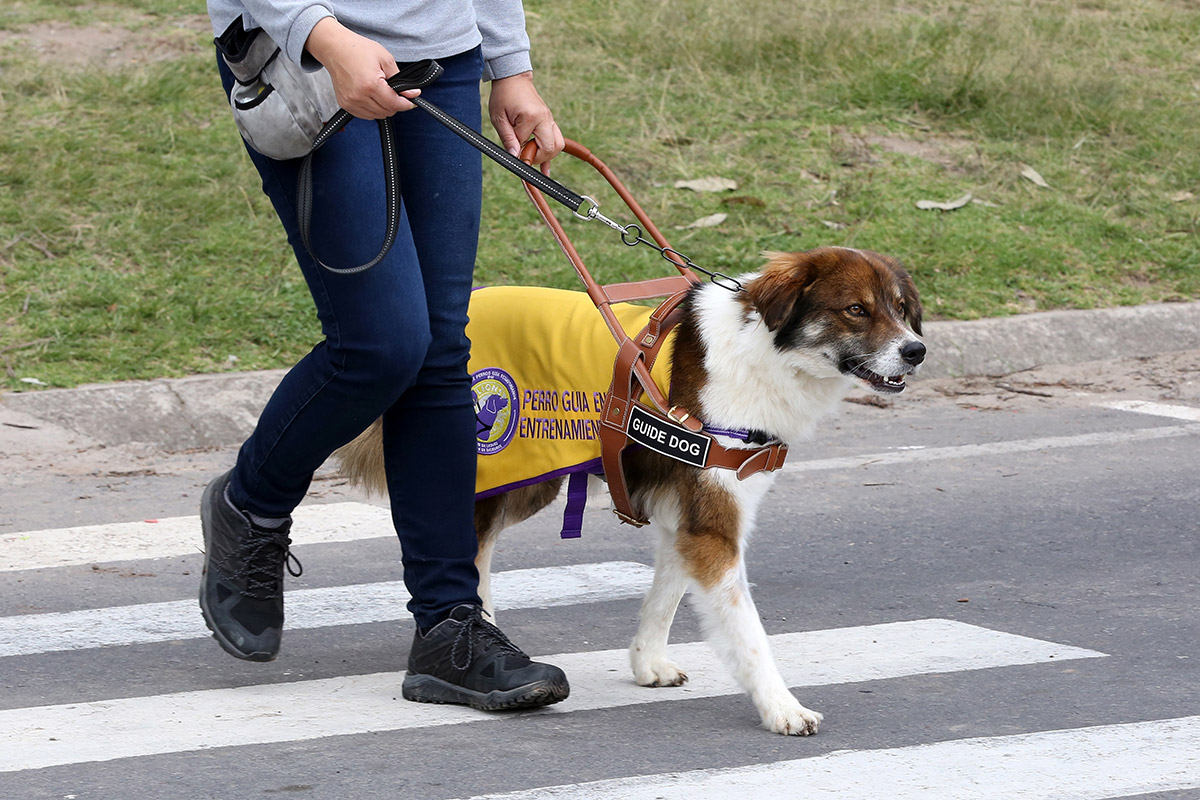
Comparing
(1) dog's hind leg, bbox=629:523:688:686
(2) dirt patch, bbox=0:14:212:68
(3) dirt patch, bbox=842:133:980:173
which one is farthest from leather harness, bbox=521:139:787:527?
(2) dirt patch, bbox=0:14:212:68

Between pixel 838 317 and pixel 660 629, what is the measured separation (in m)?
0.83

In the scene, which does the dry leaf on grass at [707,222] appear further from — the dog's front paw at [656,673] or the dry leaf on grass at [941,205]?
the dog's front paw at [656,673]

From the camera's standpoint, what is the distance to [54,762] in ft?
9.54

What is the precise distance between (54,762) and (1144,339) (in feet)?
19.9

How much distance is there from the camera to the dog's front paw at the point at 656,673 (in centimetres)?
354

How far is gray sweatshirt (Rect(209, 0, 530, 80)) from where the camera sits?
2857mm

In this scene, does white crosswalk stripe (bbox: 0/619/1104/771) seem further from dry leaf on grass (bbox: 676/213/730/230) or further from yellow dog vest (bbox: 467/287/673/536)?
dry leaf on grass (bbox: 676/213/730/230)

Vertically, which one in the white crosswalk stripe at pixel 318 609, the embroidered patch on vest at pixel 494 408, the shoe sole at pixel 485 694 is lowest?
the white crosswalk stripe at pixel 318 609

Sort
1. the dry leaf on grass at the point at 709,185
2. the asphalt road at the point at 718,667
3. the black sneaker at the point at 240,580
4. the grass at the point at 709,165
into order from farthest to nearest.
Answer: the dry leaf on grass at the point at 709,185 → the grass at the point at 709,165 → the black sneaker at the point at 240,580 → the asphalt road at the point at 718,667

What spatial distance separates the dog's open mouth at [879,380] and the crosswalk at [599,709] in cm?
67

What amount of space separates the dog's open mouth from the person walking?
2.95 feet

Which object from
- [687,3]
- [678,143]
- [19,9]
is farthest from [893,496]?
[19,9]

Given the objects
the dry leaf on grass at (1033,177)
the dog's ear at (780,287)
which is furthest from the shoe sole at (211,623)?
the dry leaf on grass at (1033,177)

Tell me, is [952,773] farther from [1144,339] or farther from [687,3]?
[687,3]
